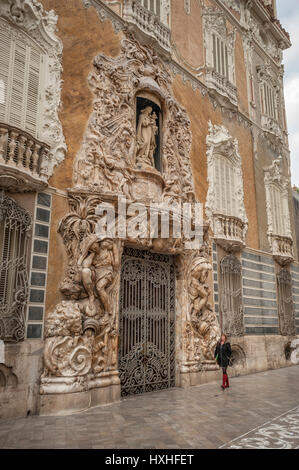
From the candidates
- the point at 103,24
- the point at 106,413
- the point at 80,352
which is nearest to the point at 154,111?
the point at 103,24

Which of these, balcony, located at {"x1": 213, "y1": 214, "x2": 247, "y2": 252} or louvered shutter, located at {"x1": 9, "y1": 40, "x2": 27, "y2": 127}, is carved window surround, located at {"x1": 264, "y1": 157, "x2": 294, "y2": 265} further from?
louvered shutter, located at {"x1": 9, "y1": 40, "x2": 27, "y2": 127}

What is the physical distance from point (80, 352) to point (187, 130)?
802cm

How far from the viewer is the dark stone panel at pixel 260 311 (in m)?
13.4

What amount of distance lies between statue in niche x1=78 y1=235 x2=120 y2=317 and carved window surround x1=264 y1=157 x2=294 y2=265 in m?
9.18

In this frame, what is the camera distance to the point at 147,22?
453 inches

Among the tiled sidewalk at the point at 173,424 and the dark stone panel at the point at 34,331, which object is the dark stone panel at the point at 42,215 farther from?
the tiled sidewalk at the point at 173,424

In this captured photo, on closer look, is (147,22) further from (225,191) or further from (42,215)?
(42,215)

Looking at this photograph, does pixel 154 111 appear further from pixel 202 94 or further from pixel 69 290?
pixel 69 290

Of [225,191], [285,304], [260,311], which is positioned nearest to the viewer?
[225,191]

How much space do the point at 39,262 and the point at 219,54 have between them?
12.1 meters

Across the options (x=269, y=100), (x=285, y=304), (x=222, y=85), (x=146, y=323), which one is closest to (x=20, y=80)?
(x=146, y=323)

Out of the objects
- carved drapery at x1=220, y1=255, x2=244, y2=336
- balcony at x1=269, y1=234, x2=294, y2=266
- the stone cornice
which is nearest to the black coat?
carved drapery at x1=220, y1=255, x2=244, y2=336

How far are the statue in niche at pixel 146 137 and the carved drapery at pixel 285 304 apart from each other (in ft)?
27.7

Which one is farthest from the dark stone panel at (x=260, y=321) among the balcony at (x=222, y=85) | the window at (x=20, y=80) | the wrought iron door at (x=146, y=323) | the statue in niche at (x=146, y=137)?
the window at (x=20, y=80)
